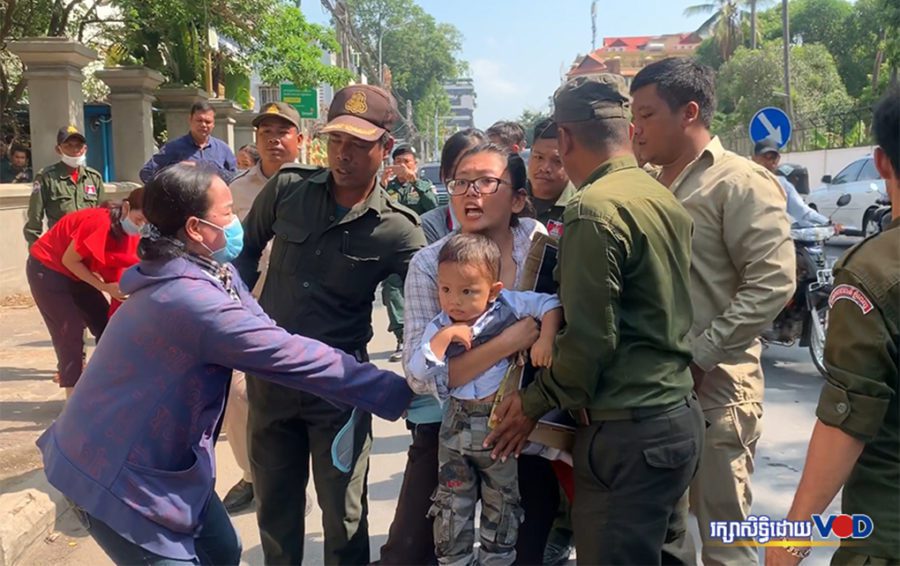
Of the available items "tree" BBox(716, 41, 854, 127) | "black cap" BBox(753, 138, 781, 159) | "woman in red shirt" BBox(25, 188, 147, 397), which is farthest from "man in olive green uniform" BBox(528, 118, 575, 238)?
"tree" BBox(716, 41, 854, 127)

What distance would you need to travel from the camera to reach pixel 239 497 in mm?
4281

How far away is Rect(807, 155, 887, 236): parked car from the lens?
14281 mm

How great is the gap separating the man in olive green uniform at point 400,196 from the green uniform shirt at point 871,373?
205 inches

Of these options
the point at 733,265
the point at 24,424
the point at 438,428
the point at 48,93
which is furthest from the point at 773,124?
the point at 438,428

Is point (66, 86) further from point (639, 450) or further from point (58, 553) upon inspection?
point (639, 450)

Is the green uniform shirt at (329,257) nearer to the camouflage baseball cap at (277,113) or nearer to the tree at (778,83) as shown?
the camouflage baseball cap at (277,113)

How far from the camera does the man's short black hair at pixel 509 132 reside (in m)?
4.39

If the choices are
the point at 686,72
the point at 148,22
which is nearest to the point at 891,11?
the point at 148,22

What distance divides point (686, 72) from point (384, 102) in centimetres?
110

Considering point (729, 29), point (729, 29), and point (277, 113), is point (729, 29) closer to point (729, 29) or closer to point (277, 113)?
point (729, 29)

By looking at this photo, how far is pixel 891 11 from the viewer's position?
53.1 ft

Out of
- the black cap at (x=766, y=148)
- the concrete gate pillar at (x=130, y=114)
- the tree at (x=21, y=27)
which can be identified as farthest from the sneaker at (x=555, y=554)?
the tree at (x=21, y=27)

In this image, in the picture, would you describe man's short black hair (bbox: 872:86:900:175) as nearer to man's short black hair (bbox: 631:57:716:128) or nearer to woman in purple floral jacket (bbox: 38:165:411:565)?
man's short black hair (bbox: 631:57:716:128)

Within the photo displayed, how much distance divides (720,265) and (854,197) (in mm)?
13894
